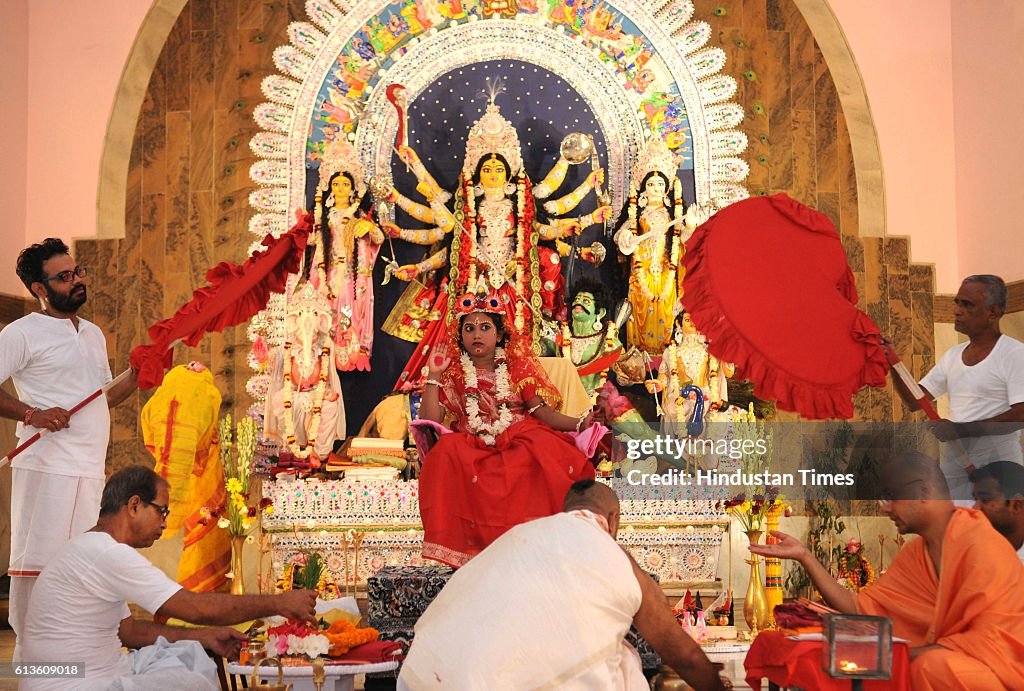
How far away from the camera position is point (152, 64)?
9.38 m

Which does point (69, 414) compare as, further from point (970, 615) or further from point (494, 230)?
point (494, 230)

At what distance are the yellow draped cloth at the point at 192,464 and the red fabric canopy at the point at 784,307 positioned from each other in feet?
13.5

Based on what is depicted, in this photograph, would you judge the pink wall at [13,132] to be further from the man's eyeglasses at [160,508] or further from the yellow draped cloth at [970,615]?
the yellow draped cloth at [970,615]

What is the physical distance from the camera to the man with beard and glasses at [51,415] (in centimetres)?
484

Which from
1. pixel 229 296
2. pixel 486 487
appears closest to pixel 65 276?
pixel 229 296

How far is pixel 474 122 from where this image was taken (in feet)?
30.8

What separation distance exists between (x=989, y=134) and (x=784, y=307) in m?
5.07

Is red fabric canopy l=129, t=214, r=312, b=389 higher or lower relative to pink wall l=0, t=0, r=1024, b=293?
lower

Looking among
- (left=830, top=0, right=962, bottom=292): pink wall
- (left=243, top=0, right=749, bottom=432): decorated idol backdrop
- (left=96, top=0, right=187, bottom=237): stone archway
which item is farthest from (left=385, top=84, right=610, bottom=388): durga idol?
(left=830, top=0, right=962, bottom=292): pink wall

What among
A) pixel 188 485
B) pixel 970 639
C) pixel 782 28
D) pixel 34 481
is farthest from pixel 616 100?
pixel 970 639

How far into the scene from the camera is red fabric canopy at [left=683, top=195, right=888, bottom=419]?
15.9 feet

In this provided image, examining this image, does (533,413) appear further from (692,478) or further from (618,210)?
(618,210)

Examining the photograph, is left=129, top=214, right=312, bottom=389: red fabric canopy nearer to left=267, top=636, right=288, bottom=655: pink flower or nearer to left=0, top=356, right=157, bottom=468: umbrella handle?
left=0, top=356, right=157, bottom=468: umbrella handle

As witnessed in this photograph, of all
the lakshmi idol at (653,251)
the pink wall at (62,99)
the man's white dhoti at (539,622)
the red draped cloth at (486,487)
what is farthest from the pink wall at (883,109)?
the man's white dhoti at (539,622)
